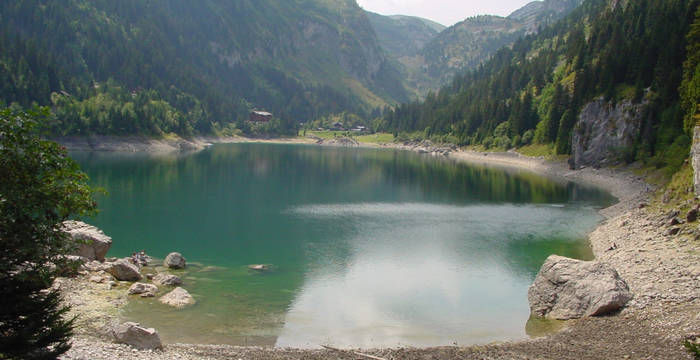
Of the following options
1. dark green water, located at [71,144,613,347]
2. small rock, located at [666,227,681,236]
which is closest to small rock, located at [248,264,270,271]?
dark green water, located at [71,144,613,347]

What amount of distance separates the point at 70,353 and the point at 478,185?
8325 cm

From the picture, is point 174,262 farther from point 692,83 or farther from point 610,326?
point 692,83

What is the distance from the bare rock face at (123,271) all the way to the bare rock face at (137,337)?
12.3m

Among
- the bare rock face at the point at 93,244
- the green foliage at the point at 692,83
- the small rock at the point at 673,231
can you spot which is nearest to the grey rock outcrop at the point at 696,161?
the small rock at the point at 673,231

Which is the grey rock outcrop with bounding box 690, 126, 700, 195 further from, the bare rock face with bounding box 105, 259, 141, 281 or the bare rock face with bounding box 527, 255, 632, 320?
the bare rock face with bounding box 105, 259, 141, 281

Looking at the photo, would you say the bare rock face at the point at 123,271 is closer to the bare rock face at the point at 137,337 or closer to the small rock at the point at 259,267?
the small rock at the point at 259,267

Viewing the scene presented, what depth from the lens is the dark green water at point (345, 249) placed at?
1074 inches

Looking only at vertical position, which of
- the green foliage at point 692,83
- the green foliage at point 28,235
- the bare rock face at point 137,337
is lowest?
the bare rock face at point 137,337

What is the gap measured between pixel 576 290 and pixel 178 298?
72.2ft

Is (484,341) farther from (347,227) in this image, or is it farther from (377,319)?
(347,227)

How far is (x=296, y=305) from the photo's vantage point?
99.5 ft

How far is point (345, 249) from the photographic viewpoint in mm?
45188

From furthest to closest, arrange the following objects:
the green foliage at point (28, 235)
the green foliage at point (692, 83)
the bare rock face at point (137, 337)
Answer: the green foliage at point (692, 83), the bare rock face at point (137, 337), the green foliage at point (28, 235)

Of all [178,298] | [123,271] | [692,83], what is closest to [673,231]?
[692,83]
